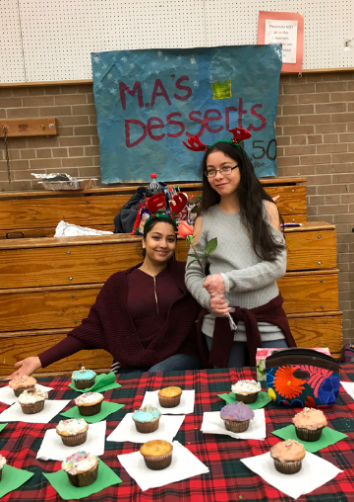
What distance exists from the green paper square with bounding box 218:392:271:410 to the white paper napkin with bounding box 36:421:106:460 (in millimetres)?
401

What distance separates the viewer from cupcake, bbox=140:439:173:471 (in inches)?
40.7

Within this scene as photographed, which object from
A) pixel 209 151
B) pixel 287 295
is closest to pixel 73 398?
pixel 209 151

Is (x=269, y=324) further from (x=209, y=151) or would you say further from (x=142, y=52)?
(x=142, y=52)

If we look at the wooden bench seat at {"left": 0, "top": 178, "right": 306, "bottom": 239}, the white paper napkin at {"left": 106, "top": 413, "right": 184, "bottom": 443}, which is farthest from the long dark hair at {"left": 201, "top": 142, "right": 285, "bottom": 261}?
the wooden bench seat at {"left": 0, "top": 178, "right": 306, "bottom": 239}

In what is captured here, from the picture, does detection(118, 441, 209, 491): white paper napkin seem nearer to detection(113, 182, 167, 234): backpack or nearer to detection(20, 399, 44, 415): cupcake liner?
detection(20, 399, 44, 415): cupcake liner

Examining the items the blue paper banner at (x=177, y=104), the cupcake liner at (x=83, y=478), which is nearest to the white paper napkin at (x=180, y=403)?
the cupcake liner at (x=83, y=478)

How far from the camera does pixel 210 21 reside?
3729mm

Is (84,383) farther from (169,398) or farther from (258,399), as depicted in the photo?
(258,399)

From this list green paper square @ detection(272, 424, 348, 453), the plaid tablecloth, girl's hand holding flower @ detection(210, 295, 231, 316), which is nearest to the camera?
the plaid tablecloth

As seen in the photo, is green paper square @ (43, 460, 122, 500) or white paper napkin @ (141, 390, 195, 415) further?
white paper napkin @ (141, 390, 195, 415)

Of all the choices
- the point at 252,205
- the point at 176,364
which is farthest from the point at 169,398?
the point at 252,205

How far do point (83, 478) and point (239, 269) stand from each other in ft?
4.03

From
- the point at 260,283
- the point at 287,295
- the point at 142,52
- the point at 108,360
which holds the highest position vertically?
the point at 142,52

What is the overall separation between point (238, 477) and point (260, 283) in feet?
3.51
